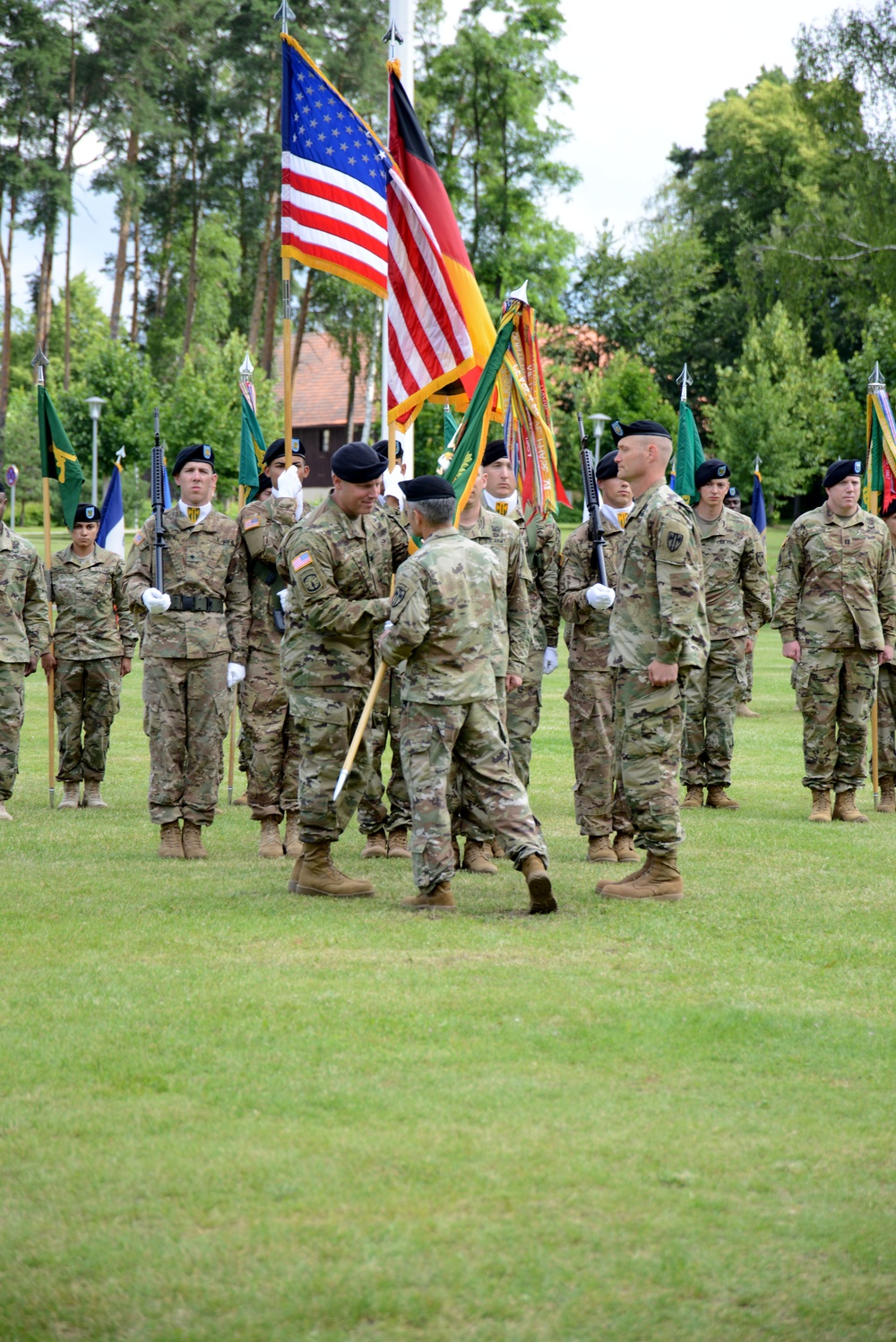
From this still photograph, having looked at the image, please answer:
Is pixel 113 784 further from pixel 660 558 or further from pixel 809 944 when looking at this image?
pixel 809 944

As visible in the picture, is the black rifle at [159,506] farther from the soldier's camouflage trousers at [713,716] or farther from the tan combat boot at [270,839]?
the soldier's camouflage trousers at [713,716]

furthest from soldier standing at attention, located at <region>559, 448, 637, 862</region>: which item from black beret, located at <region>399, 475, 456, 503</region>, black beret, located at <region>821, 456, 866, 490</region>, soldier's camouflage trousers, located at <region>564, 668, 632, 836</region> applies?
black beret, located at <region>821, 456, 866, 490</region>

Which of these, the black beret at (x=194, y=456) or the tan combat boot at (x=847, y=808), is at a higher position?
the black beret at (x=194, y=456)

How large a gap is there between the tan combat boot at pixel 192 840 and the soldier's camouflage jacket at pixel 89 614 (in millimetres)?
3108

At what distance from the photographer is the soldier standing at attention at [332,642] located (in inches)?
304

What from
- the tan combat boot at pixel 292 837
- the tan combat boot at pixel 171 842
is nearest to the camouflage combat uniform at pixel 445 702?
the tan combat boot at pixel 292 837

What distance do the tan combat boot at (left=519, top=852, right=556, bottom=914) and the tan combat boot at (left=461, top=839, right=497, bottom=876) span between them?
137 centimetres

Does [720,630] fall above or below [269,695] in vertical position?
above

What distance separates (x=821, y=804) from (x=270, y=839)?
410 centimetres

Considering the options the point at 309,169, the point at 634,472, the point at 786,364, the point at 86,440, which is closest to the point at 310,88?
the point at 309,169

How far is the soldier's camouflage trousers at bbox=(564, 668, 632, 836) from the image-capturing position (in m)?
9.11

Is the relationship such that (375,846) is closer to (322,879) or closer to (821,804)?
(322,879)

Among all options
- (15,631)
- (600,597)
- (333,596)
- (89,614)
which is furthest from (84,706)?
(600,597)

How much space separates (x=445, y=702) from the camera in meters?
→ 7.34
